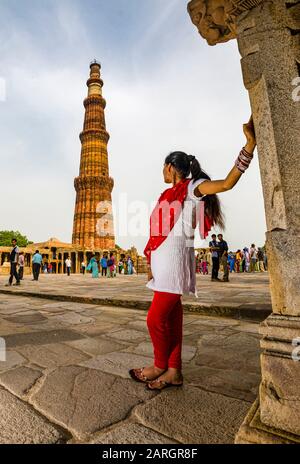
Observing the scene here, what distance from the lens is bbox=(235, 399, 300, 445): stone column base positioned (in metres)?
0.88

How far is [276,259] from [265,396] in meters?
0.48

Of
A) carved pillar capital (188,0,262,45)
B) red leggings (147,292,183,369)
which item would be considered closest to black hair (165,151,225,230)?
→ red leggings (147,292,183,369)

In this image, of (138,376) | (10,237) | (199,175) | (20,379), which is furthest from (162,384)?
(10,237)

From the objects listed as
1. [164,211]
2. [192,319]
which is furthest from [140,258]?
[164,211]

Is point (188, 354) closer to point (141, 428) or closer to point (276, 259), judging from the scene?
point (141, 428)

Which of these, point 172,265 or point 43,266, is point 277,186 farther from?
point 43,266

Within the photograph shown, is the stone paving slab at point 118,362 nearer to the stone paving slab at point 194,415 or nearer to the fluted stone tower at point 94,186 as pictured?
the stone paving slab at point 194,415

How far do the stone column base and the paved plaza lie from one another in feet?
0.21

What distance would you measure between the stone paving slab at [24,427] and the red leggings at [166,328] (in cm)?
59

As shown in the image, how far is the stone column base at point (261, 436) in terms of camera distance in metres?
0.88

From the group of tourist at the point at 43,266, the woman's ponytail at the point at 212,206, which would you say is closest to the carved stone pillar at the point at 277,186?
the woman's ponytail at the point at 212,206

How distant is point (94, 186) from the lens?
3625 cm

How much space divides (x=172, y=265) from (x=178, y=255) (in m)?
0.06
